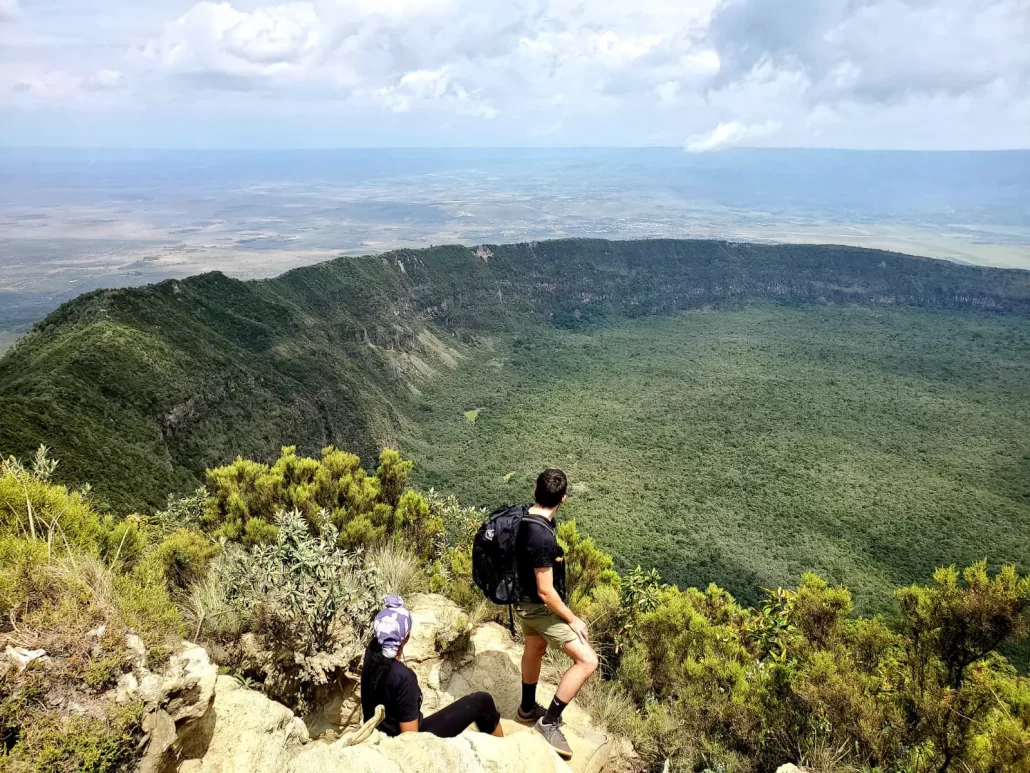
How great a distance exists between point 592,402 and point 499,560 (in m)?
54.4

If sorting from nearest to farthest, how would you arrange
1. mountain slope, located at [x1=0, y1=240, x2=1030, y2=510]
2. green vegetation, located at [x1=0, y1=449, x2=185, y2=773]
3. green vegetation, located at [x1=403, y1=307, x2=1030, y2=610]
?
green vegetation, located at [x1=0, y1=449, x2=185, y2=773], mountain slope, located at [x1=0, y1=240, x2=1030, y2=510], green vegetation, located at [x1=403, y1=307, x2=1030, y2=610]

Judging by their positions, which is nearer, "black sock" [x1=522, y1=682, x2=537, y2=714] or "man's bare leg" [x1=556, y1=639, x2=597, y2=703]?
"man's bare leg" [x1=556, y1=639, x2=597, y2=703]

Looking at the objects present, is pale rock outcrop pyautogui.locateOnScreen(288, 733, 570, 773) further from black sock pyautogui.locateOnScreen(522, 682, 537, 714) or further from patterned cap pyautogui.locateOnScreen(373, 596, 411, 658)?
black sock pyautogui.locateOnScreen(522, 682, 537, 714)

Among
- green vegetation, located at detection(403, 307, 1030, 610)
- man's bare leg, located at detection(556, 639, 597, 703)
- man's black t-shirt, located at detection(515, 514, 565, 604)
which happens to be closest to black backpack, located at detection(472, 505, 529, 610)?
Result: man's black t-shirt, located at detection(515, 514, 565, 604)

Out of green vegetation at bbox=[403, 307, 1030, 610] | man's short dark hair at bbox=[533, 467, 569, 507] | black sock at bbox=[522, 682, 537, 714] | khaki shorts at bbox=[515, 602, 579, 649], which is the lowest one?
green vegetation at bbox=[403, 307, 1030, 610]

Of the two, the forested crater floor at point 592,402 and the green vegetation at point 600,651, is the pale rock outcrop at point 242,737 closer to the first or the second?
the green vegetation at point 600,651

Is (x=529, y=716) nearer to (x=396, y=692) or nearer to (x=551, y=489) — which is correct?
(x=396, y=692)

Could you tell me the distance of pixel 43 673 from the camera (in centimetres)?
345

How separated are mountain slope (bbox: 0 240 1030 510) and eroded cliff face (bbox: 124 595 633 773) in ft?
74.8

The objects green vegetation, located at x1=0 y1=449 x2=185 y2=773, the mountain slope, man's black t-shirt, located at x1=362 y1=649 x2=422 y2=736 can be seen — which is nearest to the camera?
green vegetation, located at x1=0 y1=449 x2=185 y2=773

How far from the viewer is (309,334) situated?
51062 millimetres

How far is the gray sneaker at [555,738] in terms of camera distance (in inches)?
211

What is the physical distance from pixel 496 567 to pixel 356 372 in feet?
162

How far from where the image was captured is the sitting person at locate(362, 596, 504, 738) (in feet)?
15.1
